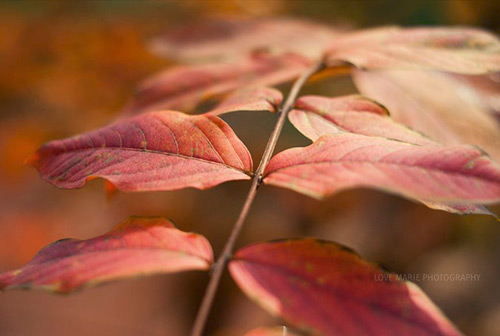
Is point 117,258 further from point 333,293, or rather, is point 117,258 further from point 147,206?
point 147,206

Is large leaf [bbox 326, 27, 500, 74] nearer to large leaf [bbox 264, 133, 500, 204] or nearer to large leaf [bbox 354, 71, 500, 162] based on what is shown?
large leaf [bbox 354, 71, 500, 162]

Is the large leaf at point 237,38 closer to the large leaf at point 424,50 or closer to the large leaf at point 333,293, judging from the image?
the large leaf at point 424,50

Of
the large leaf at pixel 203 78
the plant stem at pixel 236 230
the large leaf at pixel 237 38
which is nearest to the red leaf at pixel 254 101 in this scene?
the plant stem at pixel 236 230

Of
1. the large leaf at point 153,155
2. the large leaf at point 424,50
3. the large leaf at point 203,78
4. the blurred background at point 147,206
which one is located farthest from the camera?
the blurred background at point 147,206

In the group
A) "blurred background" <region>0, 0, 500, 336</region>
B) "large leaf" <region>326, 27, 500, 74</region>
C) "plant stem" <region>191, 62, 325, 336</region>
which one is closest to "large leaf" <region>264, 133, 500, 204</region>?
"plant stem" <region>191, 62, 325, 336</region>

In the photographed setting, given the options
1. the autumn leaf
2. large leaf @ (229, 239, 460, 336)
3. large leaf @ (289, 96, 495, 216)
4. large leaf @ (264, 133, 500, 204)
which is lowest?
large leaf @ (229, 239, 460, 336)

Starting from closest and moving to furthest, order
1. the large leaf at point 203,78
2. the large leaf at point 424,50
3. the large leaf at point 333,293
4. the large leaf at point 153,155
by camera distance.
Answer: the large leaf at point 333,293
the large leaf at point 153,155
the large leaf at point 424,50
the large leaf at point 203,78
